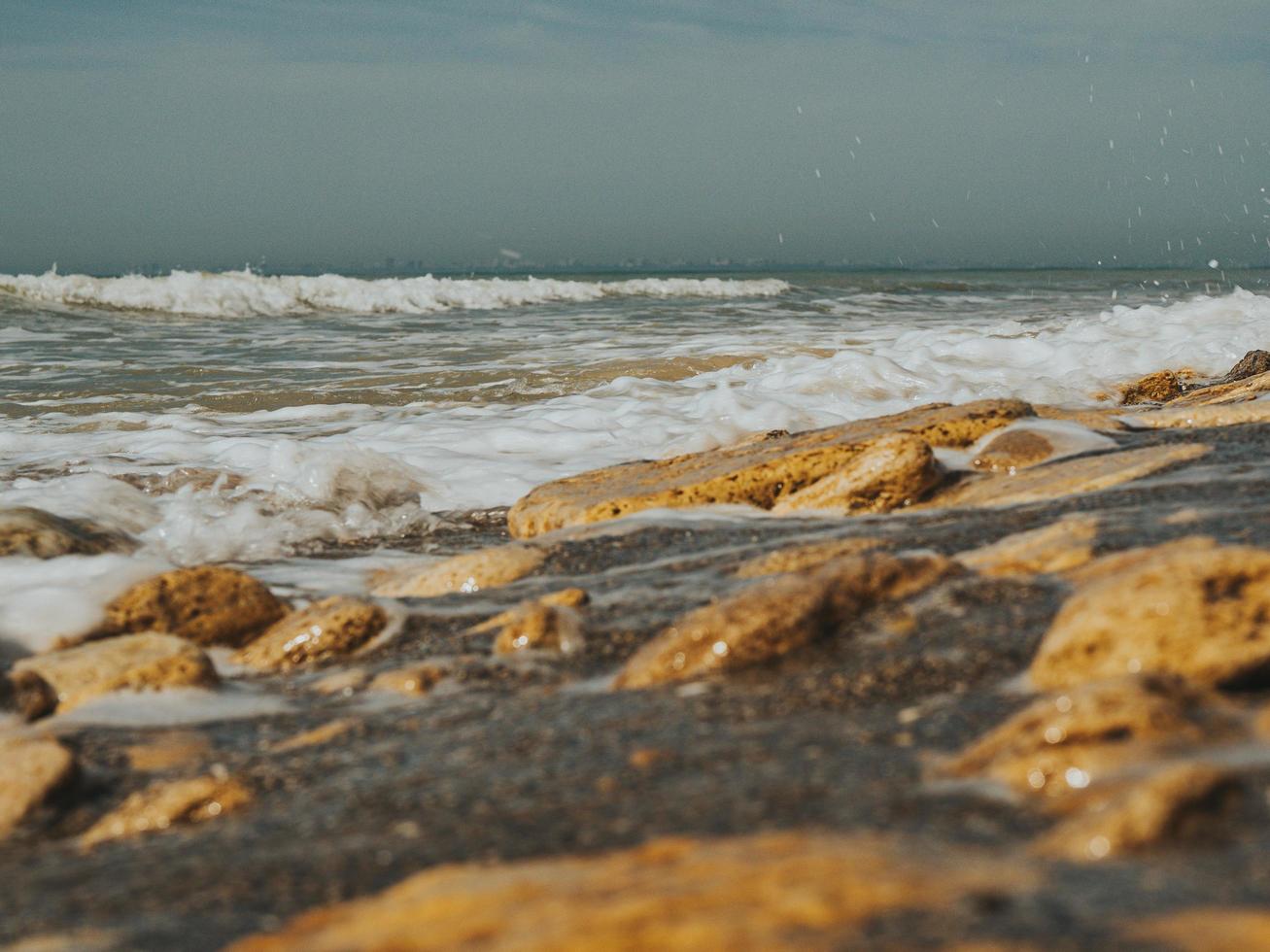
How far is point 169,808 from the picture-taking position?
88.9 inches

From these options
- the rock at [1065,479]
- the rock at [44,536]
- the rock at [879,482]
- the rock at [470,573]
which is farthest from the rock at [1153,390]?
the rock at [44,536]

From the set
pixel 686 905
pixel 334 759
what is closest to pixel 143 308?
pixel 334 759

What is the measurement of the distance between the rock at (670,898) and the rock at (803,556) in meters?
1.70

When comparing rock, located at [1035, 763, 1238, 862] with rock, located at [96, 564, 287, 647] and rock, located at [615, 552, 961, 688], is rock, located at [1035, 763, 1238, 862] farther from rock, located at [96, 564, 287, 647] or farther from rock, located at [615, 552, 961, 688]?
rock, located at [96, 564, 287, 647]

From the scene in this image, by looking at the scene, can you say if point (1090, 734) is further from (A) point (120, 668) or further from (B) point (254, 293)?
(B) point (254, 293)

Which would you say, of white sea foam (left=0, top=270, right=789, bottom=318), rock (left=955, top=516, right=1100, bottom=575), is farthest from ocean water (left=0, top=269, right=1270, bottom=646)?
rock (left=955, top=516, right=1100, bottom=575)

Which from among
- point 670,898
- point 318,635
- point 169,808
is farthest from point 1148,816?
point 318,635

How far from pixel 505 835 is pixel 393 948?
1.39 feet

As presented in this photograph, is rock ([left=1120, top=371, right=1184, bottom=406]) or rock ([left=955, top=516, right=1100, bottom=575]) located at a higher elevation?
rock ([left=1120, top=371, right=1184, bottom=406])

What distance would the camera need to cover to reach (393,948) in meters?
1.47

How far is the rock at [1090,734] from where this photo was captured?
1757 millimetres

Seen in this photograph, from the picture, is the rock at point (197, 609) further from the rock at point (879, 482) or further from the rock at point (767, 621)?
the rock at point (879, 482)

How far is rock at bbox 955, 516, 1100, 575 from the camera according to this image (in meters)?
3.00

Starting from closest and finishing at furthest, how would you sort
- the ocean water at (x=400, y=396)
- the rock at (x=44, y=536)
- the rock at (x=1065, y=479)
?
the rock at (x=1065, y=479) → the rock at (x=44, y=536) → the ocean water at (x=400, y=396)
